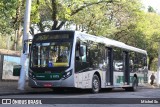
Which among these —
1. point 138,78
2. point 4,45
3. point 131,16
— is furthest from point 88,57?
point 4,45

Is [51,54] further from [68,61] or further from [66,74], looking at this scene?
[66,74]

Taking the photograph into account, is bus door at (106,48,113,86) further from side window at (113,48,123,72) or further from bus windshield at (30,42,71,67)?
bus windshield at (30,42,71,67)

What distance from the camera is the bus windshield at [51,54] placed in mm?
18906

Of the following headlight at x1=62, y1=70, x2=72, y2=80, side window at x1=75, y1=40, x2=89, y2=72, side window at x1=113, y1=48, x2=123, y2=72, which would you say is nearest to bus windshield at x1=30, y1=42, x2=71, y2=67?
headlight at x1=62, y1=70, x2=72, y2=80

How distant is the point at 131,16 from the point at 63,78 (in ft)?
70.6

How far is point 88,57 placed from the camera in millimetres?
20188

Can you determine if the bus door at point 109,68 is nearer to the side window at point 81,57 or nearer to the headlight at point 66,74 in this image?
the side window at point 81,57

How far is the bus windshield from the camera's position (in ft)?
62.0

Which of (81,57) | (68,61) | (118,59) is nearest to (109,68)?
(118,59)

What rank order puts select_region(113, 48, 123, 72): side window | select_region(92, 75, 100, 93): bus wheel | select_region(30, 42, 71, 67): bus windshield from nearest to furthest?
select_region(30, 42, 71, 67): bus windshield, select_region(92, 75, 100, 93): bus wheel, select_region(113, 48, 123, 72): side window

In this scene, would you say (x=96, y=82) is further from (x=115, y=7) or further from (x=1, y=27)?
(x=115, y=7)

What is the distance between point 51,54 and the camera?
63.2 feet

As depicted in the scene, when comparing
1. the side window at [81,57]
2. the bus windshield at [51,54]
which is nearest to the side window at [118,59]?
the side window at [81,57]

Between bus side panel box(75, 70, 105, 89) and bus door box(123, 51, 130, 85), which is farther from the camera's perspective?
bus door box(123, 51, 130, 85)
